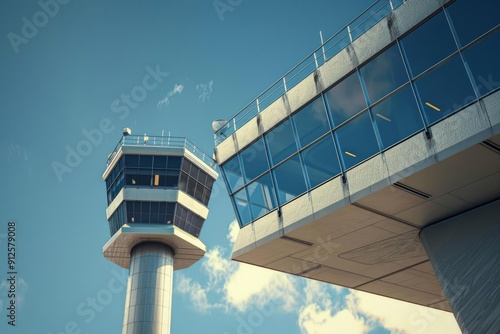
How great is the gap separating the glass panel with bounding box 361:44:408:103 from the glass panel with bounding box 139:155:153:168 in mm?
36447

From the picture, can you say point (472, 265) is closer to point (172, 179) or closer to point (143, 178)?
point (172, 179)

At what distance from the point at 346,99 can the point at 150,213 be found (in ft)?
116

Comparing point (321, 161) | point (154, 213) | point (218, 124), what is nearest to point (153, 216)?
point (154, 213)

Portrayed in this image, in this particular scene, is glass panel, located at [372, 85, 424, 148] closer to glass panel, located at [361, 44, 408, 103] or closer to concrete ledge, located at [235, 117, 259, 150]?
glass panel, located at [361, 44, 408, 103]

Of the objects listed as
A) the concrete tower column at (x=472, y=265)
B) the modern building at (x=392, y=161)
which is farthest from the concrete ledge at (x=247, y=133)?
the concrete tower column at (x=472, y=265)

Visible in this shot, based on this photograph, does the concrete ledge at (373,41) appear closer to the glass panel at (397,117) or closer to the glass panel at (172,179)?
the glass panel at (397,117)

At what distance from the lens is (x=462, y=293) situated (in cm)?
1416

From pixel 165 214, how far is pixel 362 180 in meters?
35.5

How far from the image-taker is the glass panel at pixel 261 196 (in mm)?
17547

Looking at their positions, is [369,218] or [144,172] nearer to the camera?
[369,218]

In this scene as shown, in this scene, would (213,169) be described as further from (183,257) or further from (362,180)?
(362,180)

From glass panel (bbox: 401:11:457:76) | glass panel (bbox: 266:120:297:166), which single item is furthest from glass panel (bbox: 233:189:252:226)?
glass panel (bbox: 401:11:457:76)

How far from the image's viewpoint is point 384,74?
14.4 m

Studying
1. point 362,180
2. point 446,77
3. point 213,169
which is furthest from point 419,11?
point 213,169
